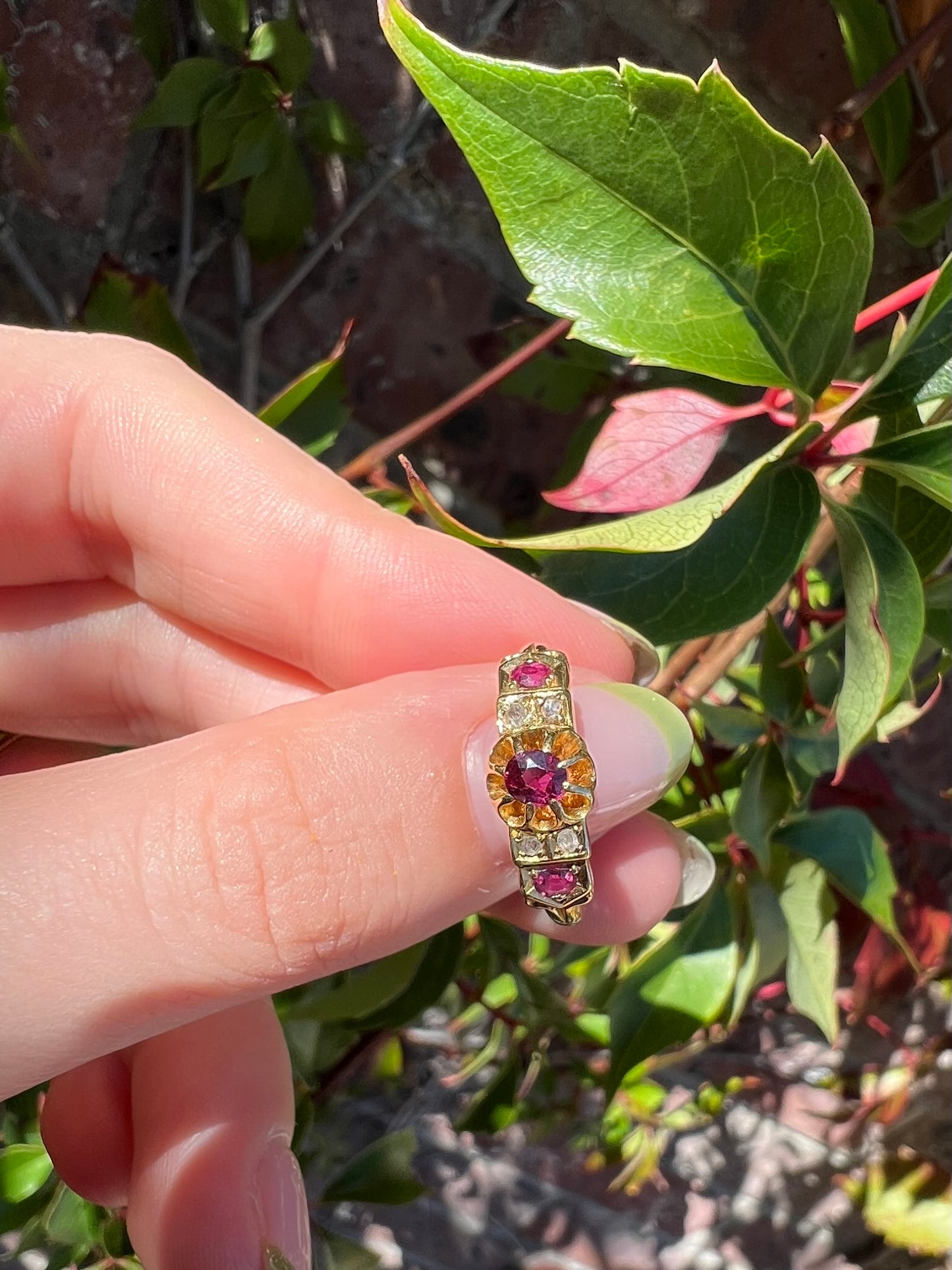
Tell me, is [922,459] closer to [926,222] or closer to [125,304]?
[926,222]

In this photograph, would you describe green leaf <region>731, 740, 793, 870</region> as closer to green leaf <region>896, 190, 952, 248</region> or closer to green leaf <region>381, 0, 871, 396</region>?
green leaf <region>381, 0, 871, 396</region>

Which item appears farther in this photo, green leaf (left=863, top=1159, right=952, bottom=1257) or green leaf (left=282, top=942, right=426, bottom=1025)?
green leaf (left=863, top=1159, right=952, bottom=1257)

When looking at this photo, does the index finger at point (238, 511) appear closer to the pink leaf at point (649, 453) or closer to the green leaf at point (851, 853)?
the pink leaf at point (649, 453)

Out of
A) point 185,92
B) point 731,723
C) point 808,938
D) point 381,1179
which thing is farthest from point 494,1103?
point 185,92

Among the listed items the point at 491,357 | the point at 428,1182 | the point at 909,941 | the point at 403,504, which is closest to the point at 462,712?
the point at 403,504

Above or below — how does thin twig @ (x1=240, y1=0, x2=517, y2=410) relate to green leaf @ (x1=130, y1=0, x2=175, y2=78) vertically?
below

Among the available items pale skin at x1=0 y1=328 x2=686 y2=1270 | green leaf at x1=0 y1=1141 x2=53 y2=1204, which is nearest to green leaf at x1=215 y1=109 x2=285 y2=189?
pale skin at x1=0 y1=328 x2=686 y2=1270
